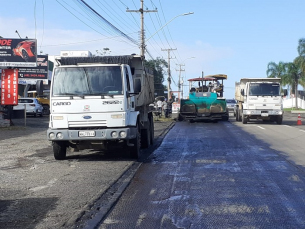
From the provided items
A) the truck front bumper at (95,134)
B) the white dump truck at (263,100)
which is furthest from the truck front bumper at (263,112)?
the truck front bumper at (95,134)

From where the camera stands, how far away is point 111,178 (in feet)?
32.3

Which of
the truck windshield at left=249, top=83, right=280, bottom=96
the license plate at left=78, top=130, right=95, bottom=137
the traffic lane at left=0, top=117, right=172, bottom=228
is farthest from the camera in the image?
the truck windshield at left=249, top=83, right=280, bottom=96

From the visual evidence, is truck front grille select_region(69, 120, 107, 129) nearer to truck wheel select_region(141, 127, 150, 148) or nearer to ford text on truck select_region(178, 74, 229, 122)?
truck wheel select_region(141, 127, 150, 148)

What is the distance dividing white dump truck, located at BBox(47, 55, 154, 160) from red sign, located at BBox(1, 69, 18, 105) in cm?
1353

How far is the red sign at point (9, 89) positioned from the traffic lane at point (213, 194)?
1394cm

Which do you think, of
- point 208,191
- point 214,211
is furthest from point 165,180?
point 214,211

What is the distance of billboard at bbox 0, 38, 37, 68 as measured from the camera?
116 feet

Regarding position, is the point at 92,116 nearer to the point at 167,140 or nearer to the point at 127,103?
the point at 127,103

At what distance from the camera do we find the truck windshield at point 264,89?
28.3 meters

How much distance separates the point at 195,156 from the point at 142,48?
67.0 feet

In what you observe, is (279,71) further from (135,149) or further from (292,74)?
(135,149)

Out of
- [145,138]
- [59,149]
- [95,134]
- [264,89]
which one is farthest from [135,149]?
[264,89]

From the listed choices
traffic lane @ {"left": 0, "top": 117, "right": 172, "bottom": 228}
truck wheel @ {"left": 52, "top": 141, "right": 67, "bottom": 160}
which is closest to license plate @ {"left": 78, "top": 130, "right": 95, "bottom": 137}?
traffic lane @ {"left": 0, "top": 117, "right": 172, "bottom": 228}

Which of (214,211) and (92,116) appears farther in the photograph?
(92,116)
